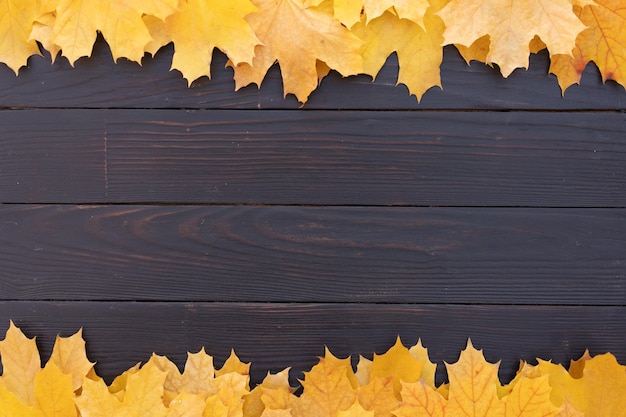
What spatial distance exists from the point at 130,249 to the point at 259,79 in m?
0.40

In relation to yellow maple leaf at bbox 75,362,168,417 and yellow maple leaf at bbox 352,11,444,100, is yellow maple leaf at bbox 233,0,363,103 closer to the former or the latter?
yellow maple leaf at bbox 352,11,444,100

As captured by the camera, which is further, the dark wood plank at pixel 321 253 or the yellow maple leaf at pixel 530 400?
the dark wood plank at pixel 321 253

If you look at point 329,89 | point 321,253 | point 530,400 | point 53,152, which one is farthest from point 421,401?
point 53,152

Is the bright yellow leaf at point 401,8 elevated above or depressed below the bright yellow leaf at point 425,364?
above

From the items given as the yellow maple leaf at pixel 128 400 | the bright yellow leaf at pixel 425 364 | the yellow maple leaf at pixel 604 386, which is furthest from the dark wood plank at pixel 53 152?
the yellow maple leaf at pixel 604 386

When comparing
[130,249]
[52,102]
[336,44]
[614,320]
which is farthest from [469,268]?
[52,102]

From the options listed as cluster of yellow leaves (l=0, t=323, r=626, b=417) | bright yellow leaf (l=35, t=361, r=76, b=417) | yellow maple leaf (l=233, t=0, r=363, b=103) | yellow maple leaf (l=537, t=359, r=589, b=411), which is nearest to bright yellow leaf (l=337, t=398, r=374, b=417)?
cluster of yellow leaves (l=0, t=323, r=626, b=417)

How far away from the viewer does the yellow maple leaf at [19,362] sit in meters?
0.98

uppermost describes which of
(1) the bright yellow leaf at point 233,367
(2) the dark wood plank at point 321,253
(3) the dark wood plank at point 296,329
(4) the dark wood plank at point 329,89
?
(4) the dark wood plank at point 329,89

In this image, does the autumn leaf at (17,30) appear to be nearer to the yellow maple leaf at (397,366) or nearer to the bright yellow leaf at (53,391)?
the bright yellow leaf at (53,391)

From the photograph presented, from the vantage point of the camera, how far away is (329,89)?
100 cm

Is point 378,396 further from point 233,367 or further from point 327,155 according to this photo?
point 327,155

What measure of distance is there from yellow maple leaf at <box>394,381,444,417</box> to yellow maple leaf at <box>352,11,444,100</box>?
520 millimetres

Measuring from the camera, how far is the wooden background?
1000 millimetres
